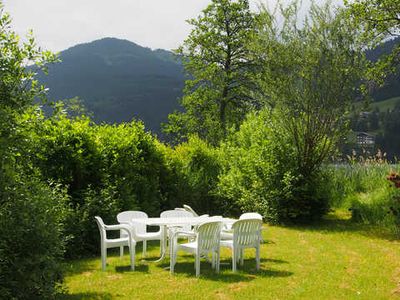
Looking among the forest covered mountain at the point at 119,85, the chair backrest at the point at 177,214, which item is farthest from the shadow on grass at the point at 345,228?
the forest covered mountain at the point at 119,85

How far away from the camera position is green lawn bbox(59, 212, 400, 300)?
7.31 meters

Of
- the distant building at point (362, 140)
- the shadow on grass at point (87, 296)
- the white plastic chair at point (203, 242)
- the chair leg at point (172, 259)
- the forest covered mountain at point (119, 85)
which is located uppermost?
the forest covered mountain at point (119, 85)

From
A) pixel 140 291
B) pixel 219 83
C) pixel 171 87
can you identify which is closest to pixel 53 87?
pixel 171 87

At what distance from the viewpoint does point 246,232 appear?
8.72 meters

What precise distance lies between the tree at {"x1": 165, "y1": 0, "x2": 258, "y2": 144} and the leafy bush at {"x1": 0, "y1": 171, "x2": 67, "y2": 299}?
76.1 ft

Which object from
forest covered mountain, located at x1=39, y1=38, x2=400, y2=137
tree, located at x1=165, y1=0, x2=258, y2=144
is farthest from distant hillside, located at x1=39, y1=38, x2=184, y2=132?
tree, located at x1=165, y1=0, x2=258, y2=144

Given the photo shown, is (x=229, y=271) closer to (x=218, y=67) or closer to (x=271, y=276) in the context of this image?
(x=271, y=276)

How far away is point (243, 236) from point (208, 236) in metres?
0.70

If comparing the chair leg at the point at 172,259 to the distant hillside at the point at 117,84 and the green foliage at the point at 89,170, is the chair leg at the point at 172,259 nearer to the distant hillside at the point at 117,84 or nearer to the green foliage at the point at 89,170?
the green foliage at the point at 89,170

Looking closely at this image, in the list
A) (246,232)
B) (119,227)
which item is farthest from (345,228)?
(119,227)

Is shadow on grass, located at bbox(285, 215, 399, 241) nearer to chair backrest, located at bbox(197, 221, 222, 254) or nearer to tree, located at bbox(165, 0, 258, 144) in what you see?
chair backrest, located at bbox(197, 221, 222, 254)

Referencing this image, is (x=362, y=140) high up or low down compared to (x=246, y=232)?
up

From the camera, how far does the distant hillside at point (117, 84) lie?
11662 centimetres

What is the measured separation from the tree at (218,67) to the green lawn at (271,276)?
747 inches
